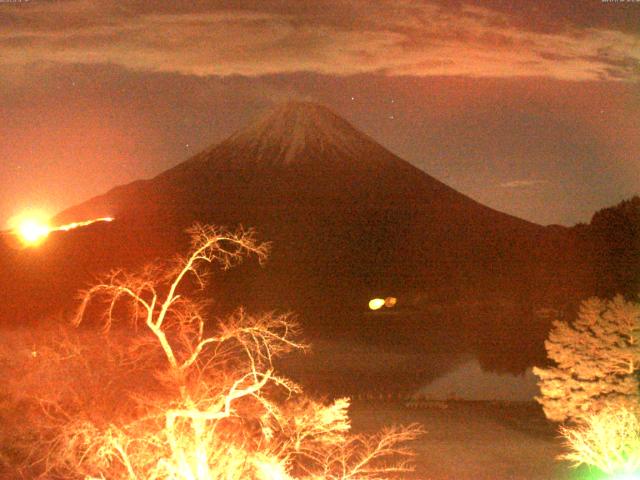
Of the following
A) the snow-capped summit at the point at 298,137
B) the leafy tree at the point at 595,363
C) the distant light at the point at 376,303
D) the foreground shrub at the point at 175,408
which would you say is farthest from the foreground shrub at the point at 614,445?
the snow-capped summit at the point at 298,137

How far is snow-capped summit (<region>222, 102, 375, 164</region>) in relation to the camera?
190 feet

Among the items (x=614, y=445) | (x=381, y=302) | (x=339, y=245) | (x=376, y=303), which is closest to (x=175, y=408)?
(x=614, y=445)

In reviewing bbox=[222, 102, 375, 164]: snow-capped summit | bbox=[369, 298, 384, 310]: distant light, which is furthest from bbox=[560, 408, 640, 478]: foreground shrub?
bbox=[222, 102, 375, 164]: snow-capped summit

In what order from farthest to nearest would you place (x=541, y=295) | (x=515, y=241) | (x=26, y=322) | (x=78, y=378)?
(x=515, y=241) < (x=541, y=295) < (x=26, y=322) < (x=78, y=378)

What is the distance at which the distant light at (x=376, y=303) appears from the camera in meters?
36.8

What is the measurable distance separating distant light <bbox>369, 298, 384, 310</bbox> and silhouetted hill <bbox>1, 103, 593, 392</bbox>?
0.64 meters

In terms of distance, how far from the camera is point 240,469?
6.61m

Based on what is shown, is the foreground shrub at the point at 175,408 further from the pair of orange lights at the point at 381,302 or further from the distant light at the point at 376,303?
the pair of orange lights at the point at 381,302

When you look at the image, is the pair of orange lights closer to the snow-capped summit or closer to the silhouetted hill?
the silhouetted hill

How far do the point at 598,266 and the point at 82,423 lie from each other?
2048 centimetres

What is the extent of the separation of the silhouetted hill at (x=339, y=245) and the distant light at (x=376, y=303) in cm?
64

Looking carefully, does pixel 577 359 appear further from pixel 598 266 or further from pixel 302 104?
pixel 302 104

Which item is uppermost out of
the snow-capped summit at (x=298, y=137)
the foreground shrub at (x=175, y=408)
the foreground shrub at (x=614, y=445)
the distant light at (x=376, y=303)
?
the snow-capped summit at (x=298, y=137)

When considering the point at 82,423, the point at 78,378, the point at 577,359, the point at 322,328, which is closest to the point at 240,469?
the point at 82,423
